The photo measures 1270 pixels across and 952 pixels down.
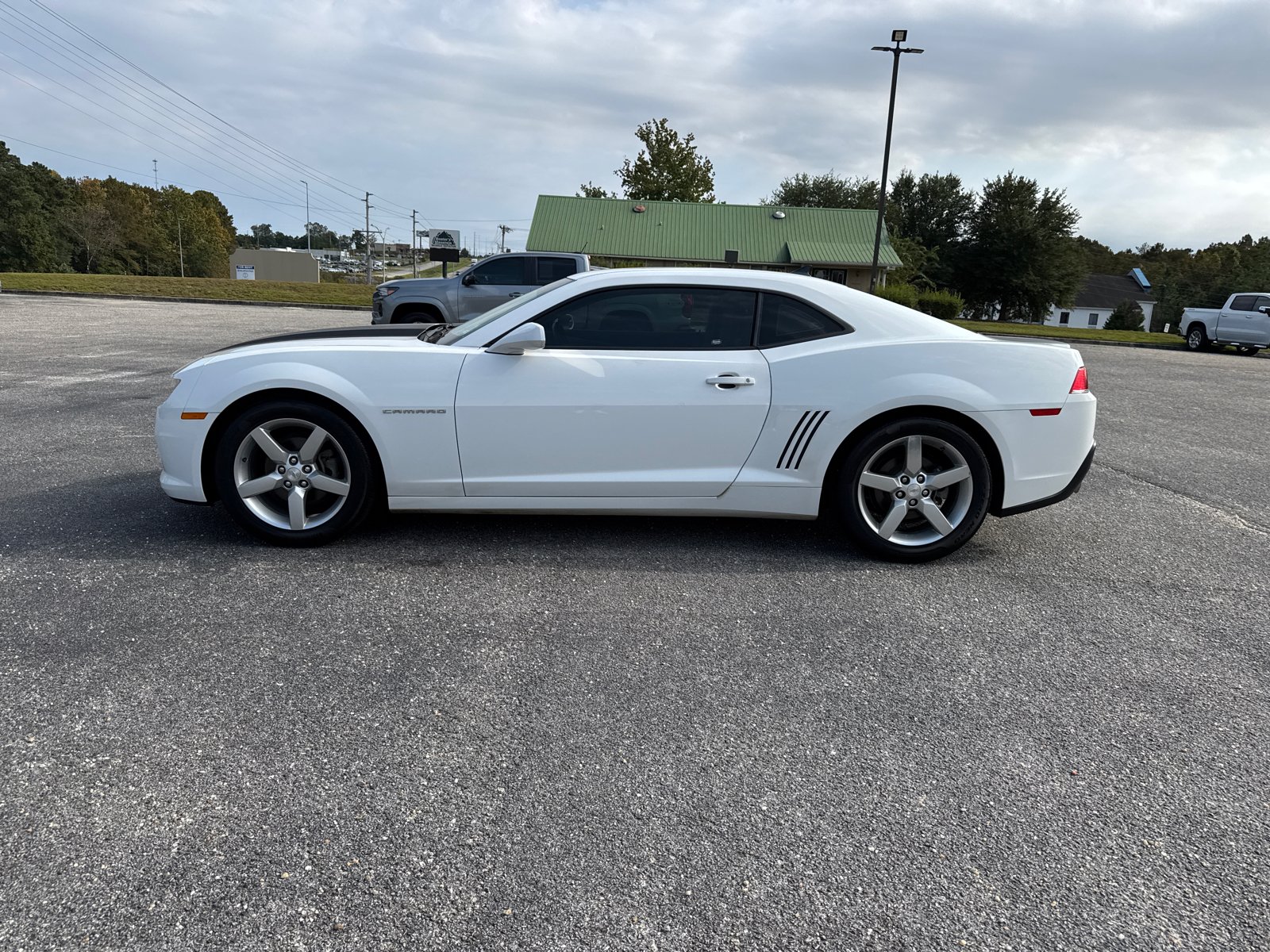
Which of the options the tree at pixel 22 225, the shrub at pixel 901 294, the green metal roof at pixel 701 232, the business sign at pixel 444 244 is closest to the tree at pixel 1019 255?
the green metal roof at pixel 701 232

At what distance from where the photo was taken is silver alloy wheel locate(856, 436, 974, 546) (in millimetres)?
4488

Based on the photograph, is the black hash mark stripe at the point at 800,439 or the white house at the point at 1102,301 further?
the white house at the point at 1102,301

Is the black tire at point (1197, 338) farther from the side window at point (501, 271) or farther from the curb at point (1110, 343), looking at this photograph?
the side window at point (501, 271)

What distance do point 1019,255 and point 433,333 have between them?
5821cm

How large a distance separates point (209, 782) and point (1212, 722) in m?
3.16

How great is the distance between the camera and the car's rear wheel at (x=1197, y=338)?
83.6 ft

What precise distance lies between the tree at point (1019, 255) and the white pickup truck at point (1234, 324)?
32.1 meters

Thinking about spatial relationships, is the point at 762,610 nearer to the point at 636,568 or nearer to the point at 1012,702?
the point at 636,568

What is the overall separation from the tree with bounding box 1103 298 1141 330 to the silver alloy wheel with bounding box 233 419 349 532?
88.5 metres

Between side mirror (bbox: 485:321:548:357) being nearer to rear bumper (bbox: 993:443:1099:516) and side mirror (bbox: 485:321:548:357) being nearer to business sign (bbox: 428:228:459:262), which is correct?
rear bumper (bbox: 993:443:1099:516)

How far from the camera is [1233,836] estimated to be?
2402 mm

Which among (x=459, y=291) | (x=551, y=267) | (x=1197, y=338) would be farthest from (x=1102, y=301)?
(x=459, y=291)

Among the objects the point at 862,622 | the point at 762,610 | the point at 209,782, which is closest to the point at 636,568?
the point at 762,610

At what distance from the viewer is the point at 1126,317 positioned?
82.9 m
